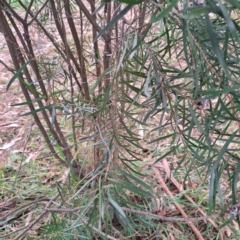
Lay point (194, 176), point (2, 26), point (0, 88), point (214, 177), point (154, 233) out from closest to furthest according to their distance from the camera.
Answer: point (214, 177)
point (2, 26)
point (154, 233)
point (194, 176)
point (0, 88)

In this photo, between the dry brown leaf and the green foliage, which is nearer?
the green foliage

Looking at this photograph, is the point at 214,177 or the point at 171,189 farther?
the point at 171,189

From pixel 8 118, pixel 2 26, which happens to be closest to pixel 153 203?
pixel 2 26

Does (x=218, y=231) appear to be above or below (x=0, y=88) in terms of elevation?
below

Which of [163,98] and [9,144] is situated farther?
[9,144]

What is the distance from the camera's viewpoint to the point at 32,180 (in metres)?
1.26

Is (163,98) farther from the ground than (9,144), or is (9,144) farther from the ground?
(163,98)

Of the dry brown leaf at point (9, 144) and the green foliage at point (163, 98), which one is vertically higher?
the green foliage at point (163, 98)

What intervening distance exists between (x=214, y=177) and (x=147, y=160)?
2.71 ft

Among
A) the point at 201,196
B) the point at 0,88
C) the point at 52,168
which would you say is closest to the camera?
the point at 201,196

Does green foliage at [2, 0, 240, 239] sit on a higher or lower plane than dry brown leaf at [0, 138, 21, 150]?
higher

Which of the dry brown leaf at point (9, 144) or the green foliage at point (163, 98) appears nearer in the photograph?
the green foliage at point (163, 98)

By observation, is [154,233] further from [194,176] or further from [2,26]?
[2,26]

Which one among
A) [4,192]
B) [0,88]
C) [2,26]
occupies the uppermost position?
[2,26]
